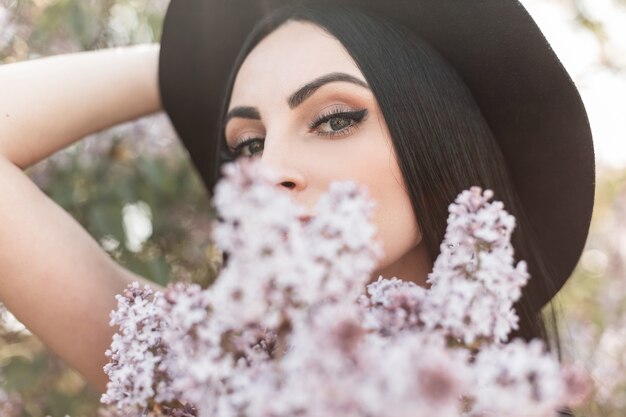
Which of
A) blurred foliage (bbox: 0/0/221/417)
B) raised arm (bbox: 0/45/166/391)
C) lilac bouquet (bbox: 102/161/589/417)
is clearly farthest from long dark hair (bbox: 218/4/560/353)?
blurred foliage (bbox: 0/0/221/417)

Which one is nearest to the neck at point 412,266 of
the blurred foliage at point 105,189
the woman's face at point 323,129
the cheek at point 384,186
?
the woman's face at point 323,129

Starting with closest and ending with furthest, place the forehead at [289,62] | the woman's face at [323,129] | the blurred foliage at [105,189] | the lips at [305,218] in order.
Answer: the lips at [305,218] → the woman's face at [323,129] → the forehead at [289,62] → the blurred foliage at [105,189]

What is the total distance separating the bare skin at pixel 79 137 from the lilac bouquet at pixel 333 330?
585mm

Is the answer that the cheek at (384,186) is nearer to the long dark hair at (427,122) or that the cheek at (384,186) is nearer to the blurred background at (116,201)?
the long dark hair at (427,122)

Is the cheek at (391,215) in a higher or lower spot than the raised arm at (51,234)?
lower

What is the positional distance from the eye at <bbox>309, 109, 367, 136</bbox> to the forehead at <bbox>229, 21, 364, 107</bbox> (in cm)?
10

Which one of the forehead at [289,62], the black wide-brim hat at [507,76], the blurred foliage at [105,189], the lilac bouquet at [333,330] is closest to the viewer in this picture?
the lilac bouquet at [333,330]

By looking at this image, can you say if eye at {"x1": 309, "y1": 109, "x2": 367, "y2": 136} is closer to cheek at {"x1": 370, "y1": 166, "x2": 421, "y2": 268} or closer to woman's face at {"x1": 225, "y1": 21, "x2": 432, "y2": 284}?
woman's face at {"x1": 225, "y1": 21, "x2": 432, "y2": 284}

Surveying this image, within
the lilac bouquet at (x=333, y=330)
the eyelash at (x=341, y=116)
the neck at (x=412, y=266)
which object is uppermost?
the eyelash at (x=341, y=116)

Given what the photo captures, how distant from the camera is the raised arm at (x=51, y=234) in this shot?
168 cm

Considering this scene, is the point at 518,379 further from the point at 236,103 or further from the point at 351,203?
the point at 236,103

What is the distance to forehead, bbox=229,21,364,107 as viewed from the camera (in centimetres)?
162

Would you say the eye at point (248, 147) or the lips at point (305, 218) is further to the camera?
the eye at point (248, 147)

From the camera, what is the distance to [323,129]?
1.62m
